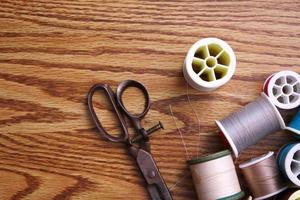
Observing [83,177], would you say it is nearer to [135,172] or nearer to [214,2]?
[135,172]

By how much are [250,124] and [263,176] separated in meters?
0.11

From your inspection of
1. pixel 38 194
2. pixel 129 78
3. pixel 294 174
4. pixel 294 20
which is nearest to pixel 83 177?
pixel 38 194

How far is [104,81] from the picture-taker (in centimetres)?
113

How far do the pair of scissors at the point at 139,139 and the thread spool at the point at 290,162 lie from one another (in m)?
0.25

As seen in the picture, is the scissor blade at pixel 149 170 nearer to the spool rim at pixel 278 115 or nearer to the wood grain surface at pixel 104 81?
the wood grain surface at pixel 104 81

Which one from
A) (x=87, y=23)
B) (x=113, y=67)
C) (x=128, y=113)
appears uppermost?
(x=87, y=23)

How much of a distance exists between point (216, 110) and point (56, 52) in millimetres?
373

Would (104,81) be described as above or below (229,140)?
above

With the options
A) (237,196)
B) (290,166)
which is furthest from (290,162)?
(237,196)

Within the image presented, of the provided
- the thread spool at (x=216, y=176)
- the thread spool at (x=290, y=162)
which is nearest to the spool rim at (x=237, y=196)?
the thread spool at (x=216, y=176)

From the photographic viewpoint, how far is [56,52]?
3.71 feet

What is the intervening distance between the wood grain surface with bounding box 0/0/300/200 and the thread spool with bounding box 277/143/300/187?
0.05 m

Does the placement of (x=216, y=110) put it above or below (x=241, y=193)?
above

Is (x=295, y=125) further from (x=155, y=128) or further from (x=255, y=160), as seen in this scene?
(x=155, y=128)
